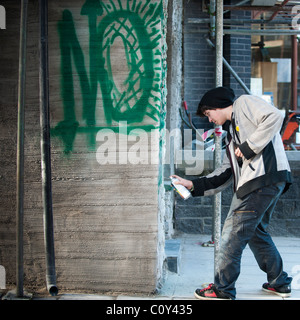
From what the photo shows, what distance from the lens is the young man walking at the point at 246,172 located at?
10.6ft

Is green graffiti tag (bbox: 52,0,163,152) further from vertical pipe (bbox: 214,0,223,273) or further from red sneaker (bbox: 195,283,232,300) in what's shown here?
red sneaker (bbox: 195,283,232,300)

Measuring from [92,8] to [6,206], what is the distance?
170 cm

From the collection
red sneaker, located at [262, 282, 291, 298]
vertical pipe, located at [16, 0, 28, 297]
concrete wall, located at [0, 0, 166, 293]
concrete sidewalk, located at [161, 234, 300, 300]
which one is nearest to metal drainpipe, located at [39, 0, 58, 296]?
vertical pipe, located at [16, 0, 28, 297]

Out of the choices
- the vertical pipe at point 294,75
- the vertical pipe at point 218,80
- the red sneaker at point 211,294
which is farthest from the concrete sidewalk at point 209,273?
the vertical pipe at point 294,75

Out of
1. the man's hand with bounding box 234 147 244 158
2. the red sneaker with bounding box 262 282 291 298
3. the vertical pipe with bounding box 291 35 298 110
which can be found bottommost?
the red sneaker with bounding box 262 282 291 298

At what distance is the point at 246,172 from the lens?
3.33 m

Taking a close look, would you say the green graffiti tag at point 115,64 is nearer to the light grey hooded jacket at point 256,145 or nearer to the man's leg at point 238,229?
the light grey hooded jacket at point 256,145

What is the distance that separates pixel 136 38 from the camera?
3.50 m

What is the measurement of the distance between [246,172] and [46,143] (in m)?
1.46

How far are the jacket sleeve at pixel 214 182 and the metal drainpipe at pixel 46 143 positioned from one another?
115 centimetres

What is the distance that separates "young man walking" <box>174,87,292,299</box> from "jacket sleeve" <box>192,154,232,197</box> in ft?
0.31

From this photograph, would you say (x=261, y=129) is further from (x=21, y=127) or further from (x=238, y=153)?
(x=21, y=127)

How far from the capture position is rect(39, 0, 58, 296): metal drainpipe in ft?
10.5
